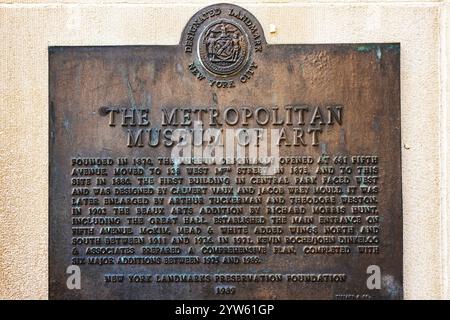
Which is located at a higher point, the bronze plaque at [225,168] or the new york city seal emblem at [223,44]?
the new york city seal emblem at [223,44]

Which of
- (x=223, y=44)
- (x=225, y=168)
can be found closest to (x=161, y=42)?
(x=223, y=44)

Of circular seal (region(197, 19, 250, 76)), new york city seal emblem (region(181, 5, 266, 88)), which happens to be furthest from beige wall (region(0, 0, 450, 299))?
circular seal (region(197, 19, 250, 76))

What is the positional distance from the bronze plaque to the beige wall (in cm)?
10

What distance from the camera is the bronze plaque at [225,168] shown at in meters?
4.22

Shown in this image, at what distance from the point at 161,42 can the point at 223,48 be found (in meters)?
0.45

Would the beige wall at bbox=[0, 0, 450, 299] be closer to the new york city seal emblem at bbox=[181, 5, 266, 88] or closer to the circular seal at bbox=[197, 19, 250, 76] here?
the new york city seal emblem at bbox=[181, 5, 266, 88]

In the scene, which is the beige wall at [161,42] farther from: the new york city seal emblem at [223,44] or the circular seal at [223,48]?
the circular seal at [223,48]

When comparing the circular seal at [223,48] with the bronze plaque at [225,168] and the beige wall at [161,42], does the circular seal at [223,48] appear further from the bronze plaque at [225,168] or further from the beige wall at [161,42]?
the beige wall at [161,42]

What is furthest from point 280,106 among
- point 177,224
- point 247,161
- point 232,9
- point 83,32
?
point 83,32

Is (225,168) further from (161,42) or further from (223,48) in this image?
(161,42)

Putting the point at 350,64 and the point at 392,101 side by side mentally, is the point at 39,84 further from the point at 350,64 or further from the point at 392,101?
the point at 392,101

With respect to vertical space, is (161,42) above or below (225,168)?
above

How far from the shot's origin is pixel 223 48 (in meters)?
4.25

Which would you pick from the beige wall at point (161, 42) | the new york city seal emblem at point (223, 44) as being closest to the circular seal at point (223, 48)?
the new york city seal emblem at point (223, 44)
